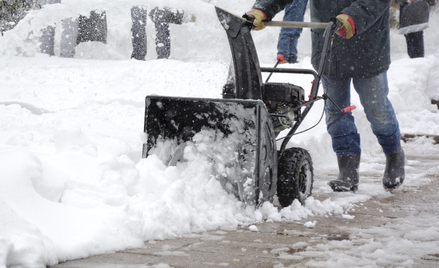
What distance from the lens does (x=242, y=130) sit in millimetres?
2639

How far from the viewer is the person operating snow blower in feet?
10.4

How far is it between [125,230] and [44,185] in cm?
44

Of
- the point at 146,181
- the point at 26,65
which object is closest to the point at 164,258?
the point at 146,181

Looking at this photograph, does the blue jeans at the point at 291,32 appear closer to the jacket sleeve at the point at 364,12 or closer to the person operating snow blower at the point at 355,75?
the person operating snow blower at the point at 355,75

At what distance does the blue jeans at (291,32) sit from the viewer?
6.84m

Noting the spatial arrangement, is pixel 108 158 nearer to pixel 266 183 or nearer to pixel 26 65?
pixel 266 183

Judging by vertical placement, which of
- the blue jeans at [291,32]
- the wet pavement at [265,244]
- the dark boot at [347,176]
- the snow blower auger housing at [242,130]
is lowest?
the wet pavement at [265,244]

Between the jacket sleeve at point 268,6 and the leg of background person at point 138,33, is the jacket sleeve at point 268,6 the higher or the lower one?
the lower one

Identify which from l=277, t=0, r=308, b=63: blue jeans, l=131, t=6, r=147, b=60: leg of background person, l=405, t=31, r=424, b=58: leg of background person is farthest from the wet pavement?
l=405, t=31, r=424, b=58: leg of background person

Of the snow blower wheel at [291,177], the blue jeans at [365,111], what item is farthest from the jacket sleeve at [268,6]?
the snow blower wheel at [291,177]

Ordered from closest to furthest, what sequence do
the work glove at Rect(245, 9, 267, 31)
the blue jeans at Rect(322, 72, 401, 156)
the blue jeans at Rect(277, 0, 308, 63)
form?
the work glove at Rect(245, 9, 267, 31)
the blue jeans at Rect(322, 72, 401, 156)
the blue jeans at Rect(277, 0, 308, 63)

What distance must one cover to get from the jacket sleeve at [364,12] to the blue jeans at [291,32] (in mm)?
3852

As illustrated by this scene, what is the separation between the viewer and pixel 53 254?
1733mm

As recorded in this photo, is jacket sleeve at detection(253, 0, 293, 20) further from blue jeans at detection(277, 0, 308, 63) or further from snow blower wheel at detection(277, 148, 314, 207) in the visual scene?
blue jeans at detection(277, 0, 308, 63)
